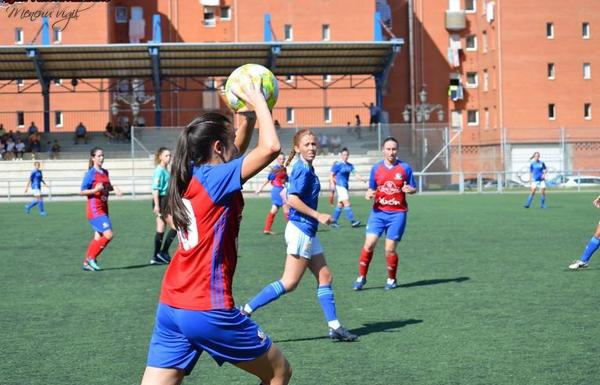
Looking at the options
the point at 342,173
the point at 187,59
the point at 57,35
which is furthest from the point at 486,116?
the point at 342,173

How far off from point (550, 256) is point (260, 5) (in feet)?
157

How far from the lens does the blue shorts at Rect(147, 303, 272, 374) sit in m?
4.35

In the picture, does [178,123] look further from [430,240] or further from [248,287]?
[248,287]

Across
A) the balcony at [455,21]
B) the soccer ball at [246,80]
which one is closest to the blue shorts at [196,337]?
the soccer ball at [246,80]

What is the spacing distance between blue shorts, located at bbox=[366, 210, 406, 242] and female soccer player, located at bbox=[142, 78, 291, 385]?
7.09 metres

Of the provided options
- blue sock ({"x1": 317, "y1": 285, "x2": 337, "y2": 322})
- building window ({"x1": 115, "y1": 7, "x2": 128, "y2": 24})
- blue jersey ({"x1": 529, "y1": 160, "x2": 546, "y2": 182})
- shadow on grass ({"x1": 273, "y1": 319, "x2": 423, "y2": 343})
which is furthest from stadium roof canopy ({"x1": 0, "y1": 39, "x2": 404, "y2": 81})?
blue sock ({"x1": 317, "y1": 285, "x2": 337, "y2": 322})

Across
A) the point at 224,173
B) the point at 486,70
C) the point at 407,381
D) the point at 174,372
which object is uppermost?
the point at 486,70

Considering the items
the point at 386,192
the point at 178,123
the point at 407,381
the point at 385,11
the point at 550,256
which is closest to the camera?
the point at 407,381

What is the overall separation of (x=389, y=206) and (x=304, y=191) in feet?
9.85

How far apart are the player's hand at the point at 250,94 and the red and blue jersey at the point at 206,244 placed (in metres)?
0.27

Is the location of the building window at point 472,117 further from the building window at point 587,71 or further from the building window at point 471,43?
the building window at point 587,71

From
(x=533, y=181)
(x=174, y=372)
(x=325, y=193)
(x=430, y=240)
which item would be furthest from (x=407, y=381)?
(x=325, y=193)

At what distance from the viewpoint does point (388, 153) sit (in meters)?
11.6

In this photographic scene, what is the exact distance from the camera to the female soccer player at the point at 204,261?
4.36m
